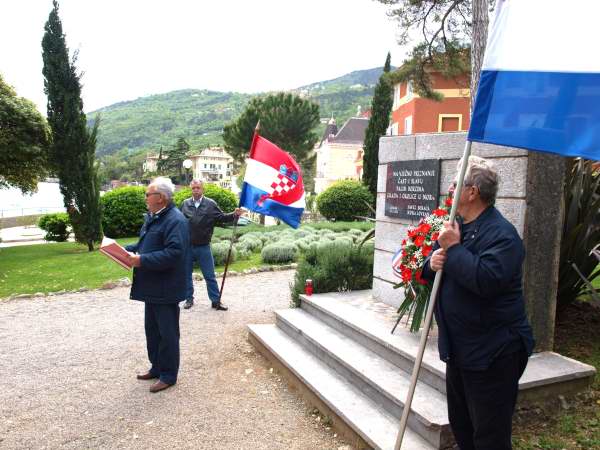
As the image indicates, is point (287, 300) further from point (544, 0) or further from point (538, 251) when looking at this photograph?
point (544, 0)

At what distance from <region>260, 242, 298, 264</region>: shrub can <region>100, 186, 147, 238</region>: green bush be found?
30.7ft

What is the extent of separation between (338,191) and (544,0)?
21.6m

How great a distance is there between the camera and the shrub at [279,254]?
11789mm

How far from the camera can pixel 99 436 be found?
3781 millimetres

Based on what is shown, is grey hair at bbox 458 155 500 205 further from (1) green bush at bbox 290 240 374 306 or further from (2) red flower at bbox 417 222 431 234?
(1) green bush at bbox 290 240 374 306

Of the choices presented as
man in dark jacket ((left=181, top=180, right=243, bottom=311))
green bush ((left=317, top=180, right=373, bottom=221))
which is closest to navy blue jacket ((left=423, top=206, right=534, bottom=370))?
man in dark jacket ((left=181, top=180, right=243, bottom=311))

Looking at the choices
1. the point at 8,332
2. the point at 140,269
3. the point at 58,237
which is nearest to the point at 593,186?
the point at 140,269

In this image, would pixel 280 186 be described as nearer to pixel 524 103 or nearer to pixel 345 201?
pixel 524 103

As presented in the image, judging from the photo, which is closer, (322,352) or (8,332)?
(322,352)

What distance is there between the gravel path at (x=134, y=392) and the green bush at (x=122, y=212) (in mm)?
12445

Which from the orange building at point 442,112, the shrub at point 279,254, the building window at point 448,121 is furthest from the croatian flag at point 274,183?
the building window at point 448,121

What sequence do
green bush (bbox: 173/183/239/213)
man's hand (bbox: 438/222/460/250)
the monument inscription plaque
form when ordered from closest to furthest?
man's hand (bbox: 438/222/460/250)
the monument inscription plaque
green bush (bbox: 173/183/239/213)

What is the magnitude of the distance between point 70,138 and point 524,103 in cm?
1631

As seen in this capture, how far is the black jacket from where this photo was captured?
23.6ft
